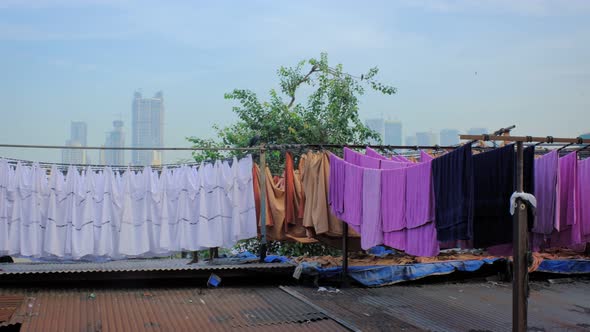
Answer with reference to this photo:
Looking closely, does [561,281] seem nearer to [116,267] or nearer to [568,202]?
[568,202]

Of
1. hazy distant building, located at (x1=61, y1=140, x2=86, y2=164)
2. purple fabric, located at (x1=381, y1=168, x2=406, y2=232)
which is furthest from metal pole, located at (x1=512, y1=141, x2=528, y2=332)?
A: hazy distant building, located at (x1=61, y1=140, x2=86, y2=164)

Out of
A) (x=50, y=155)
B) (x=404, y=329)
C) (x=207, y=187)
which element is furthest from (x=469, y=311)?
(x=50, y=155)

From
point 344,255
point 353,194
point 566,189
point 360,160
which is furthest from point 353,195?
point 566,189

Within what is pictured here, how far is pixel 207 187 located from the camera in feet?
28.0

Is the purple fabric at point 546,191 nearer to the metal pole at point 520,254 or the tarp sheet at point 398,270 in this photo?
the metal pole at point 520,254

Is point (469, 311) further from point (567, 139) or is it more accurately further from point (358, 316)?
point (567, 139)

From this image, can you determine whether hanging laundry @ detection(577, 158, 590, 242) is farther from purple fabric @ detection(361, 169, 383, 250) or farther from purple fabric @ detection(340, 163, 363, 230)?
purple fabric @ detection(340, 163, 363, 230)

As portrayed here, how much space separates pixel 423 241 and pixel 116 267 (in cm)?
488

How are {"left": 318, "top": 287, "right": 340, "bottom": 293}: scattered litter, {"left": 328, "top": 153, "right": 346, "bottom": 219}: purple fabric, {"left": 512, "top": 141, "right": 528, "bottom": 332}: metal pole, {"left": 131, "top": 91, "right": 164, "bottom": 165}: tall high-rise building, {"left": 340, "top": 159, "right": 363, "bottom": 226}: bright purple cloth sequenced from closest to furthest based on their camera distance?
1. {"left": 512, "top": 141, "right": 528, "bottom": 332}: metal pole
2. {"left": 340, "top": 159, "right": 363, "bottom": 226}: bright purple cloth
3. {"left": 328, "top": 153, "right": 346, "bottom": 219}: purple fabric
4. {"left": 318, "top": 287, "right": 340, "bottom": 293}: scattered litter
5. {"left": 131, "top": 91, "right": 164, "bottom": 165}: tall high-rise building

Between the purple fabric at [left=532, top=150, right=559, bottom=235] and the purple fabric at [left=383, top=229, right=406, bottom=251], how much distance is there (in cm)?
157

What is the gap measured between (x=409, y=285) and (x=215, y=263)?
11.0 feet

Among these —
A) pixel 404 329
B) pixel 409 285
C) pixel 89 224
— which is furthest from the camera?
pixel 409 285

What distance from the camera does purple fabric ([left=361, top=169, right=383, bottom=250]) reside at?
7.22 metres

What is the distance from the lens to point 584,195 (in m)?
6.45
